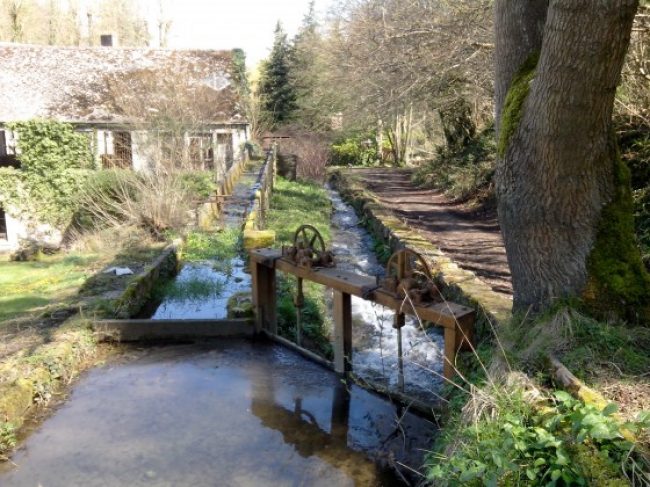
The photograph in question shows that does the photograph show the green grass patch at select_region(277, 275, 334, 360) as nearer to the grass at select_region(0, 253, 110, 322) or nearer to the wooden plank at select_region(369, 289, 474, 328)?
A: the wooden plank at select_region(369, 289, 474, 328)

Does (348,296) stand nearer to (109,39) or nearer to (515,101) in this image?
(515,101)

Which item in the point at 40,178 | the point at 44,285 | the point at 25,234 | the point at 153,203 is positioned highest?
the point at 40,178

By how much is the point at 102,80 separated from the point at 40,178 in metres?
6.95

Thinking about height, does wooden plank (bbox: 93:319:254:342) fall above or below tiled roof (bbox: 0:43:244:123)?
below

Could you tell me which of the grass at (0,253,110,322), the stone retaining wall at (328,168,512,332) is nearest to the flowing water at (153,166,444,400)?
the stone retaining wall at (328,168,512,332)

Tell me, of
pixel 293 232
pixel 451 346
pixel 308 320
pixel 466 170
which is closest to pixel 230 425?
pixel 451 346

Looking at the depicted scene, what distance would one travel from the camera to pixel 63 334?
671 centimetres

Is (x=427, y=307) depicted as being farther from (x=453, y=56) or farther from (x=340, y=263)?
(x=453, y=56)

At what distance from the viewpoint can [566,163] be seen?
4.14 m

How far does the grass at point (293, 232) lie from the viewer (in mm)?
7777

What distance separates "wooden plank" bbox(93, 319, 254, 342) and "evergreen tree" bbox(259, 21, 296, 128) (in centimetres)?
3189

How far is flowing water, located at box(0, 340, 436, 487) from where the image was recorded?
14.5 feet

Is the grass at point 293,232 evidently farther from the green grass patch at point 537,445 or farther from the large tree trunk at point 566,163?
the green grass patch at point 537,445

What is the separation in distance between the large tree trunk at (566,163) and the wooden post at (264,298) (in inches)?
135
